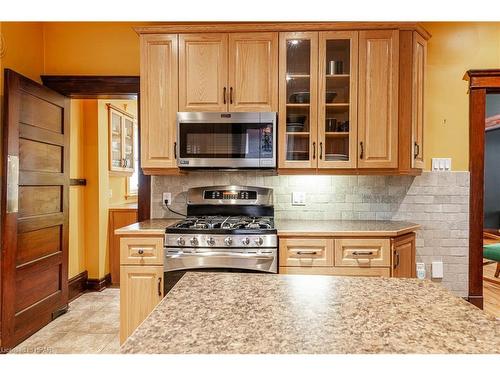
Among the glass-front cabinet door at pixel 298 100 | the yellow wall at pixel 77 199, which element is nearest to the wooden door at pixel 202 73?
the glass-front cabinet door at pixel 298 100

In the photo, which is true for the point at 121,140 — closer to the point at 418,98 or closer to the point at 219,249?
the point at 219,249

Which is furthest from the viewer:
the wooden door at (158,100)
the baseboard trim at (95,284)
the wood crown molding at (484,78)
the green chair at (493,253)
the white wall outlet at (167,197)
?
the green chair at (493,253)

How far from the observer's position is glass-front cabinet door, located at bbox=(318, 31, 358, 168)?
2680mm

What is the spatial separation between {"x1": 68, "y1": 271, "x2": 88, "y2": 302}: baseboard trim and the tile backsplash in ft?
7.41

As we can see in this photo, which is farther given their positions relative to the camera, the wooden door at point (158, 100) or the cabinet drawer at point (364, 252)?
the wooden door at point (158, 100)

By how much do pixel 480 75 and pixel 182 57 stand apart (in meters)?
2.51

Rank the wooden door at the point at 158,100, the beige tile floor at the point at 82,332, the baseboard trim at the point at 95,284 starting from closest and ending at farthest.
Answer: the beige tile floor at the point at 82,332 < the wooden door at the point at 158,100 < the baseboard trim at the point at 95,284

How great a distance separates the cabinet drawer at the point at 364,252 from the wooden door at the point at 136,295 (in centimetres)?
126

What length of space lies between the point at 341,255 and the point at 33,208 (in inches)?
92.0

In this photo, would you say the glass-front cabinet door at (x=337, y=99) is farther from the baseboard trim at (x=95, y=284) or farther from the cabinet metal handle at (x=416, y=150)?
the baseboard trim at (x=95, y=284)

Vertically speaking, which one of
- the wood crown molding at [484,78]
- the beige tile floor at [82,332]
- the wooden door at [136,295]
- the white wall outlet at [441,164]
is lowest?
the beige tile floor at [82,332]

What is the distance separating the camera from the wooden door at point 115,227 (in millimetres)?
3934

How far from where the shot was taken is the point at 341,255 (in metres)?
2.37
